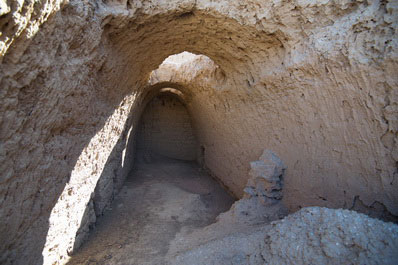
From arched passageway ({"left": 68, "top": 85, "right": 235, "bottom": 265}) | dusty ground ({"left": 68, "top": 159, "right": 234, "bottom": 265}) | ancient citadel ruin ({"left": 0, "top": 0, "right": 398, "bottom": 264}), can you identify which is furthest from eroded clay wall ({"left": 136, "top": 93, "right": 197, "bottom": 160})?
ancient citadel ruin ({"left": 0, "top": 0, "right": 398, "bottom": 264})

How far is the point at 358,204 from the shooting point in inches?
118

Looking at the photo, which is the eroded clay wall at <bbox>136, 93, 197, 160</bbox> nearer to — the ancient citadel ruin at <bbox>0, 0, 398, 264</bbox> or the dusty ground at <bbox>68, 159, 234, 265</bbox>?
the dusty ground at <bbox>68, 159, 234, 265</bbox>

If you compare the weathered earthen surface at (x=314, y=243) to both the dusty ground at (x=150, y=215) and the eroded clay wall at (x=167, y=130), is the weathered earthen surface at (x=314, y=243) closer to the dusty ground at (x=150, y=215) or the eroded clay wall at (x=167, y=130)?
the dusty ground at (x=150, y=215)

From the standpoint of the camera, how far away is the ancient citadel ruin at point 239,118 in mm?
2152

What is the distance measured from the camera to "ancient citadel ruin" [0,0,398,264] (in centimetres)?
215

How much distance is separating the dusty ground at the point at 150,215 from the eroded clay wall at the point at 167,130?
6.72 ft

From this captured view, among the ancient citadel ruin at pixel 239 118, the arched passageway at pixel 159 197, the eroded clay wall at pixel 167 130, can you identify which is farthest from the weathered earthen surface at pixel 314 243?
the eroded clay wall at pixel 167 130

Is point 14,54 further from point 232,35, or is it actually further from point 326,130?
point 326,130

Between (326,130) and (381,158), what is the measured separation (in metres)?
0.75

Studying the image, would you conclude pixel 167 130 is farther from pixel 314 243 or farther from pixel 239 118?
pixel 314 243

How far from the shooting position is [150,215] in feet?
17.1

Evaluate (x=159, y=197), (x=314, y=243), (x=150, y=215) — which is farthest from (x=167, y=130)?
(x=314, y=243)

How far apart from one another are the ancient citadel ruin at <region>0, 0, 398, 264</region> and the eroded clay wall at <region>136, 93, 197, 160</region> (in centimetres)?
500

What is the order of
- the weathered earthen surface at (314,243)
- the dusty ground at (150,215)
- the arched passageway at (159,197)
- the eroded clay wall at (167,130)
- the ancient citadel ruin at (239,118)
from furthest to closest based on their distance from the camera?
the eroded clay wall at (167,130) → the arched passageway at (159,197) → the dusty ground at (150,215) → the ancient citadel ruin at (239,118) → the weathered earthen surface at (314,243)
